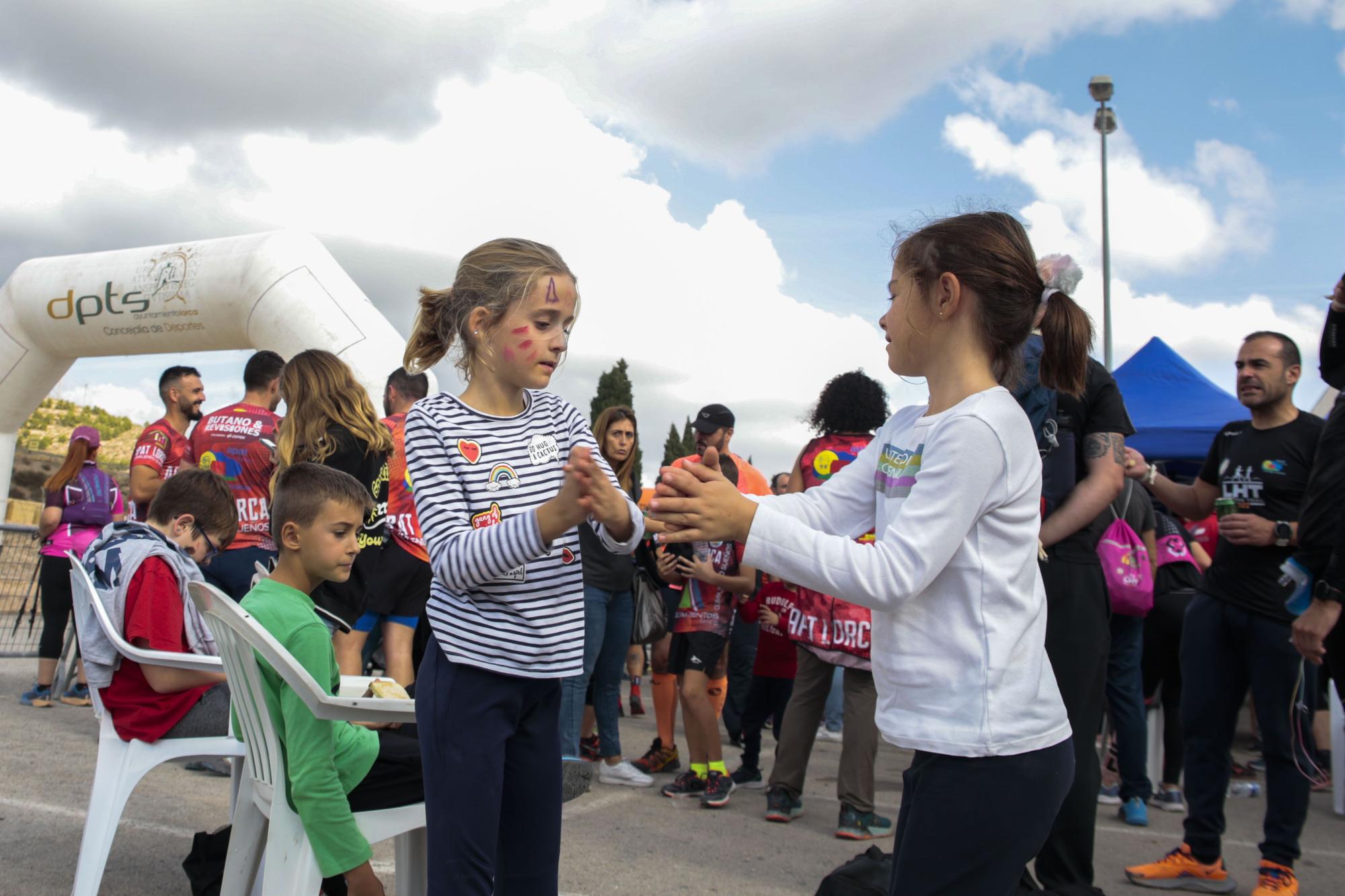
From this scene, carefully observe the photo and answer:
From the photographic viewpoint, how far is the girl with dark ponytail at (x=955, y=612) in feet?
5.31

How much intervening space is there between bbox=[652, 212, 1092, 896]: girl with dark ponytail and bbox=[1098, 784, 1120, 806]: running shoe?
15.5 ft

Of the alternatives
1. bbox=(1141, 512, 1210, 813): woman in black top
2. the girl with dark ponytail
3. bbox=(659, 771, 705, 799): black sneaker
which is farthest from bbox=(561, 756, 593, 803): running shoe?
bbox=(1141, 512, 1210, 813): woman in black top

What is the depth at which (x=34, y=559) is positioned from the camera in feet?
30.5

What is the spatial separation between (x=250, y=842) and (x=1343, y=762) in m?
5.94

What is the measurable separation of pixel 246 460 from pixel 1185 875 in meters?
4.86

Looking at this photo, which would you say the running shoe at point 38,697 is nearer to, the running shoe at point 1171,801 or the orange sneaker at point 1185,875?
the orange sneaker at point 1185,875

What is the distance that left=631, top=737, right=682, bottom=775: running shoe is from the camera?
5902mm

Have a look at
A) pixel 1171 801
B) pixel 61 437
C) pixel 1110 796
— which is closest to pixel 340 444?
pixel 1110 796

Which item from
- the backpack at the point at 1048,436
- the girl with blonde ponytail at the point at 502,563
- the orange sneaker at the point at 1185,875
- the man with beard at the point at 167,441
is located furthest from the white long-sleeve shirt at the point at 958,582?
the man with beard at the point at 167,441

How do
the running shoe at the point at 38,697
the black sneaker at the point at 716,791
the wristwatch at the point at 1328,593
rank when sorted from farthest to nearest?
1. the running shoe at the point at 38,697
2. the black sneaker at the point at 716,791
3. the wristwatch at the point at 1328,593

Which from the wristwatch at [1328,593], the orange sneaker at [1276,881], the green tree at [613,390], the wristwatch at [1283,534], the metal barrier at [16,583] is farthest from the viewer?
the green tree at [613,390]

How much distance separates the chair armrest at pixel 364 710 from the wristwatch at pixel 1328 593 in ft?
9.40

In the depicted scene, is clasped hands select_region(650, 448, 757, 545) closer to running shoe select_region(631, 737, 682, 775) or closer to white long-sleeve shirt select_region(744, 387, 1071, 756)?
white long-sleeve shirt select_region(744, 387, 1071, 756)

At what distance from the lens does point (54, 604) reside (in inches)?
276
